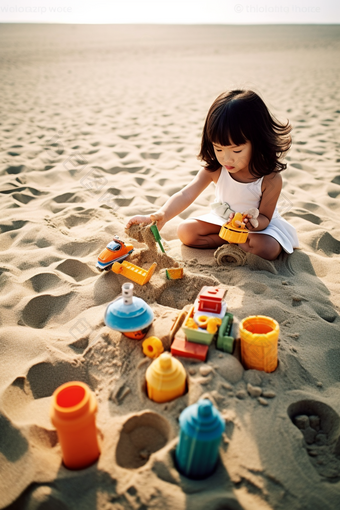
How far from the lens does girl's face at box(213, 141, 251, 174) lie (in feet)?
6.60

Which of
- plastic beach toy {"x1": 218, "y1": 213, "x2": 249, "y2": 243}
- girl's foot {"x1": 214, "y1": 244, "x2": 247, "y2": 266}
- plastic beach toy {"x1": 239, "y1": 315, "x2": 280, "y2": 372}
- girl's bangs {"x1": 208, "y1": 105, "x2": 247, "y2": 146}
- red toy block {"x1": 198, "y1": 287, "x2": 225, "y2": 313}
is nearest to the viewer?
plastic beach toy {"x1": 239, "y1": 315, "x2": 280, "y2": 372}

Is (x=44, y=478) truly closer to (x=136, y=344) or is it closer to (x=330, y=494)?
(x=136, y=344)

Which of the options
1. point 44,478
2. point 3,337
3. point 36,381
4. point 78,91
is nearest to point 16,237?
point 3,337

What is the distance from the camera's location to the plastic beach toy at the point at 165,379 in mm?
1223

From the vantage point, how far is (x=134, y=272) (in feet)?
6.17

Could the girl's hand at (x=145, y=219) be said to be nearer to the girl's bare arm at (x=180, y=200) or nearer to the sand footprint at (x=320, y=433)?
the girl's bare arm at (x=180, y=200)

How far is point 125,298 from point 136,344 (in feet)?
0.73

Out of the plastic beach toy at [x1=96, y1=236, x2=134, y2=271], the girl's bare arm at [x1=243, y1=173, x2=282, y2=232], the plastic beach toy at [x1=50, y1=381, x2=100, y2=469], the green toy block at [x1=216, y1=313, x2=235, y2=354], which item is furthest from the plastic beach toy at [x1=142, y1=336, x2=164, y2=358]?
the girl's bare arm at [x1=243, y1=173, x2=282, y2=232]

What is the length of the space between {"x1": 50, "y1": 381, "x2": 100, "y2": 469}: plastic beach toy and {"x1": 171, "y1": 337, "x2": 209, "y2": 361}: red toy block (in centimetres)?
40

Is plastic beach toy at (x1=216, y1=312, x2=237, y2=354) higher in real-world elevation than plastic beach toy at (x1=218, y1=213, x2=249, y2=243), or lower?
lower

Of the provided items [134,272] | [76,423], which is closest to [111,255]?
[134,272]

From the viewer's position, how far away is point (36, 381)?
1.47m

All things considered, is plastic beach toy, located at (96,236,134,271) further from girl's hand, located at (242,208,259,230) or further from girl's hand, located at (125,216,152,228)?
girl's hand, located at (242,208,259,230)

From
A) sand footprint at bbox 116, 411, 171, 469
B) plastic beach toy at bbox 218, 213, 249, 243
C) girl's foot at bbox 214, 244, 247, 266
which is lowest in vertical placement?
sand footprint at bbox 116, 411, 171, 469
